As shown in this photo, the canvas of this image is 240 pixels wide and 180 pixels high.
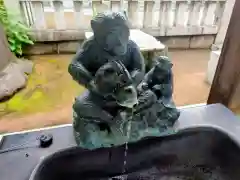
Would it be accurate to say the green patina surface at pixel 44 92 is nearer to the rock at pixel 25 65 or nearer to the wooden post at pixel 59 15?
the rock at pixel 25 65

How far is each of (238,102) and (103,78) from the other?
1.08 m

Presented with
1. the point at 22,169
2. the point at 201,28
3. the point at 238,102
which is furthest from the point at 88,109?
the point at 201,28

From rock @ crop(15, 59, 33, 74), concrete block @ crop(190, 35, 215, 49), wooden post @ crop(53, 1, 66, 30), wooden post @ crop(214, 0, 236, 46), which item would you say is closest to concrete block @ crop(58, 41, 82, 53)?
wooden post @ crop(53, 1, 66, 30)

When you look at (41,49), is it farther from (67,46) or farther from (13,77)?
(13,77)

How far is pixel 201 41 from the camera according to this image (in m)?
3.26

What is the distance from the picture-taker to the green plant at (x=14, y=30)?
2.58 meters

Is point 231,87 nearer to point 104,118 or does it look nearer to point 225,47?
point 225,47

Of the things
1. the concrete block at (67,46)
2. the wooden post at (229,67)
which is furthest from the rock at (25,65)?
the wooden post at (229,67)

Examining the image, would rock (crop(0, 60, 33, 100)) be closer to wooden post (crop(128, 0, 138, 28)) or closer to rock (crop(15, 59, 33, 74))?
rock (crop(15, 59, 33, 74))

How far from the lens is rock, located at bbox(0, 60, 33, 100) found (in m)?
2.07

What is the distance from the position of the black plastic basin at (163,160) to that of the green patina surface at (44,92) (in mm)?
1059

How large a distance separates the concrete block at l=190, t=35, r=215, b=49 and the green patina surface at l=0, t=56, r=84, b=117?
1748 millimetres

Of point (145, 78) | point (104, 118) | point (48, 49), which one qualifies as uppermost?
point (145, 78)

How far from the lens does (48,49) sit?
294cm
